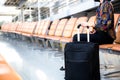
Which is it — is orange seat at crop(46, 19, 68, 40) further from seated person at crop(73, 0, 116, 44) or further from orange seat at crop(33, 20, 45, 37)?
seated person at crop(73, 0, 116, 44)

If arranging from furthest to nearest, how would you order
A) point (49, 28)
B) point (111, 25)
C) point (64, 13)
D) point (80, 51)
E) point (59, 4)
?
point (59, 4)
point (64, 13)
point (49, 28)
point (111, 25)
point (80, 51)

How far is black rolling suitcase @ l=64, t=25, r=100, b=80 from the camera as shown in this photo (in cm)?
260

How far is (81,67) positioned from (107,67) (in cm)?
130

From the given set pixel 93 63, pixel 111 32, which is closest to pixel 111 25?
pixel 111 32

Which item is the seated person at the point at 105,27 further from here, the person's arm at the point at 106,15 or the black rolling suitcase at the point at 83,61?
the black rolling suitcase at the point at 83,61

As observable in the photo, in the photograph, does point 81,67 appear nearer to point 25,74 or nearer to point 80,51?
point 80,51

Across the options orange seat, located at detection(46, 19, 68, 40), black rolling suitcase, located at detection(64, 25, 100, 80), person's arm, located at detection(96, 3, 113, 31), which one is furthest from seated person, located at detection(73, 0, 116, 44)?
orange seat, located at detection(46, 19, 68, 40)

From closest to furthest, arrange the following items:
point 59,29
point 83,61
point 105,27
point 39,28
Result: 1. point 83,61
2. point 105,27
3. point 59,29
4. point 39,28

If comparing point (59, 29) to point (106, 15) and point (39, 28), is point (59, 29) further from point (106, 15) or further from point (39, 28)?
point (106, 15)

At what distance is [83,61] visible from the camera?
261cm

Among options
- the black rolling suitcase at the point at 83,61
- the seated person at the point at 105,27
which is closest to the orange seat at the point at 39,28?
the seated person at the point at 105,27

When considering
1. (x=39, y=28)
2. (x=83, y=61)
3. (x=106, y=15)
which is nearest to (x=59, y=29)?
(x=39, y=28)

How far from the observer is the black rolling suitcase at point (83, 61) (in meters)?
2.60

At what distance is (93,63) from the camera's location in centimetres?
265
